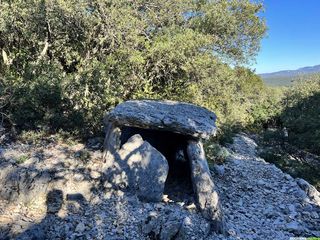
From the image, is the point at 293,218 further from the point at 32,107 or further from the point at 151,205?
the point at 32,107

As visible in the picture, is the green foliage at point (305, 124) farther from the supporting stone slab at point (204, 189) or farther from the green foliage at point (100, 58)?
the supporting stone slab at point (204, 189)

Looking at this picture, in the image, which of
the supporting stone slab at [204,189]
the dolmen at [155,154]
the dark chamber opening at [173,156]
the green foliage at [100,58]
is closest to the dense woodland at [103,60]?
the green foliage at [100,58]

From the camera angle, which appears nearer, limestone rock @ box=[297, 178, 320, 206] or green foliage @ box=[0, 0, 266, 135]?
limestone rock @ box=[297, 178, 320, 206]

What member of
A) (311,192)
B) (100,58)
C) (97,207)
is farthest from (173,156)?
(100,58)

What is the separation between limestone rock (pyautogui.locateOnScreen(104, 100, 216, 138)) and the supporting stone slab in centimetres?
50

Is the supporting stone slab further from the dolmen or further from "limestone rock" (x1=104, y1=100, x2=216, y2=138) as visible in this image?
"limestone rock" (x1=104, y1=100, x2=216, y2=138)

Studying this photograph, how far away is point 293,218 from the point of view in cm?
940

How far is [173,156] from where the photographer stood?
1166 centimetres

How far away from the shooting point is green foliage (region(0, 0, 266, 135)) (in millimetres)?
11797

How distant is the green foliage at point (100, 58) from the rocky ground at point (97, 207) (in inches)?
81.9

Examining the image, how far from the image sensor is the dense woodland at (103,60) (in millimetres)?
11719

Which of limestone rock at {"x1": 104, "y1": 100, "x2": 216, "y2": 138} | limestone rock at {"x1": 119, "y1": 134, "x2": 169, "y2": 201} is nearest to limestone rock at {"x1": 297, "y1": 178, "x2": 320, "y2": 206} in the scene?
limestone rock at {"x1": 104, "y1": 100, "x2": 216, "y2": 138}

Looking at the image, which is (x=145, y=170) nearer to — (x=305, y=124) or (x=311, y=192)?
(x=311, y=192)

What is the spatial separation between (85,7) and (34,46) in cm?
363
